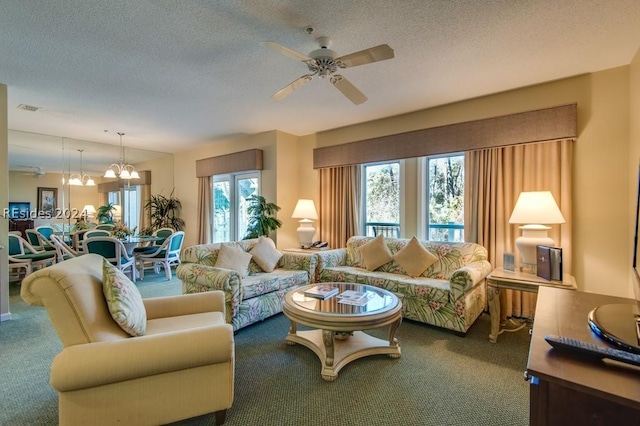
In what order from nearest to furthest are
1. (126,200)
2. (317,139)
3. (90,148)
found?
(317,139) → (90,148) → (126,200)

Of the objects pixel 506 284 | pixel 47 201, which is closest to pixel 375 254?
pixel 506 284

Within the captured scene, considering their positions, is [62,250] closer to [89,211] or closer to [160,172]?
[89,211]

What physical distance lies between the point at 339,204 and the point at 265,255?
1691mm

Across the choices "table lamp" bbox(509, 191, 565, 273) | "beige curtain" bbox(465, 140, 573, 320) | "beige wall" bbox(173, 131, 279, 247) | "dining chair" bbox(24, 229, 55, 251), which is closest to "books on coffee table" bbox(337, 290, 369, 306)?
"beige curtain" bbox(465, 140, 573, 320)

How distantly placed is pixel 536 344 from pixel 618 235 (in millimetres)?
2803

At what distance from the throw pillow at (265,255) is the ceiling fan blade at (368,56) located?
2435 millimetres

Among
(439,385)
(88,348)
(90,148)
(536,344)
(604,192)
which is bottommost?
(439,385)

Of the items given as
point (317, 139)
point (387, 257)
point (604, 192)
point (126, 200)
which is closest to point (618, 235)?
point (604, 192)

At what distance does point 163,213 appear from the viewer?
6719mm

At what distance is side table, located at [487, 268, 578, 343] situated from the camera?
269cm

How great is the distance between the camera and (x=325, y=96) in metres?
3.61

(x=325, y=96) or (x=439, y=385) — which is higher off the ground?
(x=325, y=96)

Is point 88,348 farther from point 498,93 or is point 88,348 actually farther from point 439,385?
point 498,93

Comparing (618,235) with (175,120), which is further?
(175,120)
